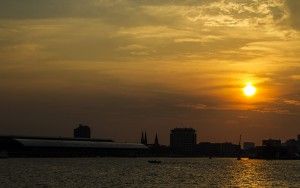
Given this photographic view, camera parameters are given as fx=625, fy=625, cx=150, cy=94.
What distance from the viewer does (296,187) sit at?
436 feet

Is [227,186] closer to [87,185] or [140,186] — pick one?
[140,186]

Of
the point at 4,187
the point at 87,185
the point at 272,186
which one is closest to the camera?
the point at 4,187

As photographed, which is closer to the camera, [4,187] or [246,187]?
[4,187]

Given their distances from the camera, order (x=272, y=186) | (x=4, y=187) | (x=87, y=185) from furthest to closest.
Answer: (x=272, y=186)
(x=87, y=185)
(x=4, y=187)

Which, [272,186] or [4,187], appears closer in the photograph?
[4,187]

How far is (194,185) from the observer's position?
133 m

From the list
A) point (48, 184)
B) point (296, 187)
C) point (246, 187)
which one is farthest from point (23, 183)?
point (296, 187)

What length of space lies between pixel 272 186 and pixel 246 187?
9044mm

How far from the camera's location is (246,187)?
5123 inches

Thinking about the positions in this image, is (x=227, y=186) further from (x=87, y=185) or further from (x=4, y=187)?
(x=4, y=187)

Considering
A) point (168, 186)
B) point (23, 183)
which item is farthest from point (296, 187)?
point (23, 183)

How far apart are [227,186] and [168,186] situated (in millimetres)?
13219

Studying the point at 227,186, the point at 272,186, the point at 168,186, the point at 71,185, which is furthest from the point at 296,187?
the point at 71,185

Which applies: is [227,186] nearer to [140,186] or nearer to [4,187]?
[140,186]
